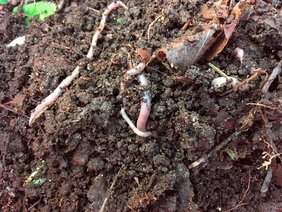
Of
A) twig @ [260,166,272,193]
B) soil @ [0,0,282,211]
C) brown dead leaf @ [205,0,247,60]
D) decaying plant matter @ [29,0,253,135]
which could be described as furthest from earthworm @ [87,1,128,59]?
twig @ [260,166,272,193]

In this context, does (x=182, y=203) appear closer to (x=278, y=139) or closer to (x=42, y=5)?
(x=278, y=139)

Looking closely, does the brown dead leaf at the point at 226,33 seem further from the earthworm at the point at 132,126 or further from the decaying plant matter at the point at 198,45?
the earthworm at the point at 132,126

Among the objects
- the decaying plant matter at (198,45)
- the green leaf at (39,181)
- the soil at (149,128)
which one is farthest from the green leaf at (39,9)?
the green leaf at (39,181)

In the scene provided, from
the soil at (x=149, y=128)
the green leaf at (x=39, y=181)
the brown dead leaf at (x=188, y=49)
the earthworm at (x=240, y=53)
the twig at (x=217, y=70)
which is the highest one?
the brown dead leaf at (x=188, y=49)

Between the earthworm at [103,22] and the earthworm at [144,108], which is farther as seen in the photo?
the earthworm at [103,22]

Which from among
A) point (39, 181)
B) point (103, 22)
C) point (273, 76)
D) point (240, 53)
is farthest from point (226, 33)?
point (39, 181)

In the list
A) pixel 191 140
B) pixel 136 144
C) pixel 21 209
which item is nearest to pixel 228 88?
pixel 191 140

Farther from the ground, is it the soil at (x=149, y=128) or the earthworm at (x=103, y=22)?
the earthworm at (x=103, y=22)
